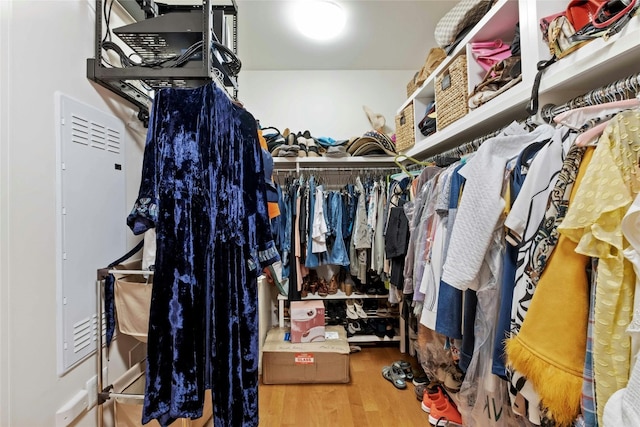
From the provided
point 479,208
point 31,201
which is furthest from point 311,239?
point 31,201

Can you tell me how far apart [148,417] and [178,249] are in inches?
23.0

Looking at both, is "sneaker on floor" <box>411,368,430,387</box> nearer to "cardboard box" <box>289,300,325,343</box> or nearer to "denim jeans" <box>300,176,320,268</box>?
"cardboard box" <box>289,300,325,343</box>

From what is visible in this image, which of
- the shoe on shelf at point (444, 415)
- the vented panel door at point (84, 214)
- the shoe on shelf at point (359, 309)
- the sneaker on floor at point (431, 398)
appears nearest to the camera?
the vented panel door at point (84, 214)

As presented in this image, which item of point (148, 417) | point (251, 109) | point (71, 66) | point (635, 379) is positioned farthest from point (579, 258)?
point (251, 109)

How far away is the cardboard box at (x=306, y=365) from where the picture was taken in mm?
2016

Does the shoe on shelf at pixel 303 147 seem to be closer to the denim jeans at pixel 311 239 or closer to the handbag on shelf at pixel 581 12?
the denim jeans at pixel 311 239

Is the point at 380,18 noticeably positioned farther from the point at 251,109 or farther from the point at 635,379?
the point at 635,379

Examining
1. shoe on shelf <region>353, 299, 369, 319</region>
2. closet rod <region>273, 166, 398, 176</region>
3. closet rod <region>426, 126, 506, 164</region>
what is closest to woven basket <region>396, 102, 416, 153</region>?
closet rod <region>273, 166, 398, 176</region>

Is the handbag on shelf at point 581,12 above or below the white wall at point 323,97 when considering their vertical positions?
below

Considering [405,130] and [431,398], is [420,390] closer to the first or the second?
[431,398]

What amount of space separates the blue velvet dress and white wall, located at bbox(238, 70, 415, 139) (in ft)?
5.74

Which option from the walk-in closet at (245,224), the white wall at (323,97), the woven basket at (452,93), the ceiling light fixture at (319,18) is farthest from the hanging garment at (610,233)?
the white wall at (323,97)

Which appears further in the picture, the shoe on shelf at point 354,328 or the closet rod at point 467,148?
the shoe on shelf at point 354,328

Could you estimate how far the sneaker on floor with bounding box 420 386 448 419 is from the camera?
168 cm
